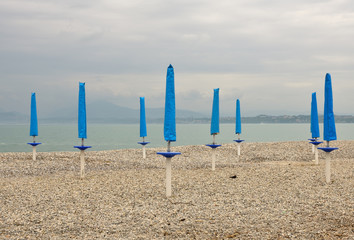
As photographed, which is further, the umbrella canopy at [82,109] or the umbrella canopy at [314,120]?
the umbrella canopy at [314,120]

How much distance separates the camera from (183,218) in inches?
336

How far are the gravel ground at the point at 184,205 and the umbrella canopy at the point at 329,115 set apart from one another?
66.3 inches

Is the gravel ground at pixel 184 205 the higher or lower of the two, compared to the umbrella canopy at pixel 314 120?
lower

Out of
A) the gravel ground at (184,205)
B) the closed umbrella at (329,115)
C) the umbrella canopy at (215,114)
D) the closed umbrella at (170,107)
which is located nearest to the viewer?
the gravel ground at (184,205)

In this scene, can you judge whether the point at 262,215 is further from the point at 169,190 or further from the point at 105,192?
the point at 105,192

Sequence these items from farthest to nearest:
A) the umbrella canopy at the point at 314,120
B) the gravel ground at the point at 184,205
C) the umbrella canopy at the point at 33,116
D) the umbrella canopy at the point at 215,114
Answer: the umbrella canopy at the point at 33,116
the umbrella canopy at the point at 314,120
the umbrella canopy at the point at 215,114
the gravel ground at the point at 184,205

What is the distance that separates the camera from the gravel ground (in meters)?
7.63

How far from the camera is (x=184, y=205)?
31.9 feet

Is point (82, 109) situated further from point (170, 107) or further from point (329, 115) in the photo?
point (329, 115)

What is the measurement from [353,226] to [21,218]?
741 cm

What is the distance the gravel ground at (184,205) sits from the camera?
7629 millimetres

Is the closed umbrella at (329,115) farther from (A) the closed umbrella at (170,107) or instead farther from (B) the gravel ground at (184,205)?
(A) the closed umbrella at (170,107)

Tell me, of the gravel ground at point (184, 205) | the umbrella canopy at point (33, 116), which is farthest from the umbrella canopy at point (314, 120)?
the umbrella canopy at point (33, 116)

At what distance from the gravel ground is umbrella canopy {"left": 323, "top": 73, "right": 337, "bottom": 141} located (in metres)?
1.68
